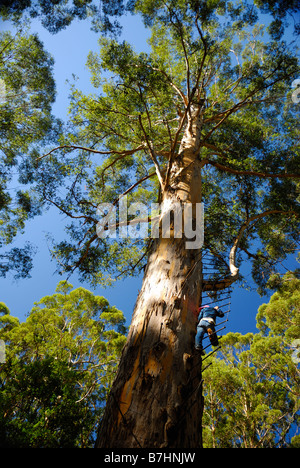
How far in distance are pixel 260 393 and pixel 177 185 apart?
10.5m

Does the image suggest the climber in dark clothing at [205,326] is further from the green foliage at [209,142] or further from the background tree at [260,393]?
the background tree at [260,393]

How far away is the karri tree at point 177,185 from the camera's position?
1.62 metres

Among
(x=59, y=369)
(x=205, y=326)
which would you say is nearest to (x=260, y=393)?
(x=59, y=369)

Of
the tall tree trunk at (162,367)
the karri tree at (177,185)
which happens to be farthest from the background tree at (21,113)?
the tall tree trunk at (162,367)

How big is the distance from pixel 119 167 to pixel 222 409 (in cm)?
1096

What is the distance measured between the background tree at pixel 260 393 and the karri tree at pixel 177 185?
416 centimetres

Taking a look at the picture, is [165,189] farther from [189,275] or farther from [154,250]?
[189,275]

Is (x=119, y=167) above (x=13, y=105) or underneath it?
underneath

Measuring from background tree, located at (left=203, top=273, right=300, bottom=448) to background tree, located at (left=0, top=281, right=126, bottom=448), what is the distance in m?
4.46

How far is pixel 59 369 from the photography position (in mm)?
4641

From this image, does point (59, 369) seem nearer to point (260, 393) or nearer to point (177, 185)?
point (177, 185)

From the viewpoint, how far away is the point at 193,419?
1580 millimetres
